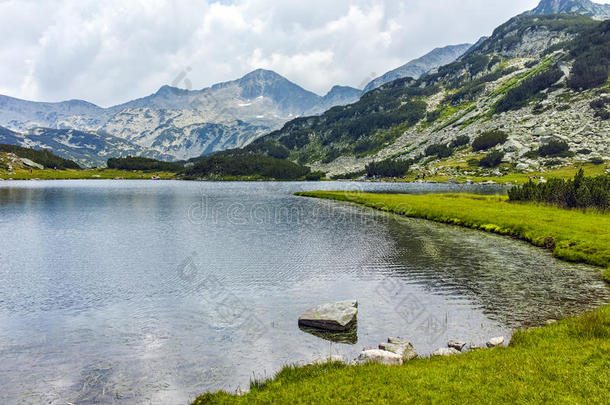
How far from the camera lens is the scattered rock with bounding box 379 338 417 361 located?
16750 mm

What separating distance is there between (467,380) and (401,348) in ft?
14.6

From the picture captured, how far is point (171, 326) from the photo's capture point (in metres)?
21.9

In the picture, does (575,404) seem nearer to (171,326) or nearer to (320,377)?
(320,377)

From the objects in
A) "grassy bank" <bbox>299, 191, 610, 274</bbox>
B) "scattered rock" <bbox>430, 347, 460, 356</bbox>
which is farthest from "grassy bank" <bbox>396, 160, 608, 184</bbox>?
"scattered rock" <bbox>430, 347, 460, 356</bbox>

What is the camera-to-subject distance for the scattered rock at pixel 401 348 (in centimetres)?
1675

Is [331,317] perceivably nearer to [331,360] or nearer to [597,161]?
[331,360]

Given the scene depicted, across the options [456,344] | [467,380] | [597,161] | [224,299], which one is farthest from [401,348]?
[597,161]

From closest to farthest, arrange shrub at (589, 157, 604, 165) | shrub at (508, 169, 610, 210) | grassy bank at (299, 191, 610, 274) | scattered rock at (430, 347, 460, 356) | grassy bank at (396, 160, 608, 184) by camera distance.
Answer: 1. scattered rock at (430, 347, 460, 356)
2. grassy bank at (299, 191, 610, 274)
3. shrub at (508, 169, 610, 210)
4. grassy bank at (396, 160, 608, 184)
5. shrub at (589, 157, 604, 165)

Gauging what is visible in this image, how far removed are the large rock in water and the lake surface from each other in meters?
0.84

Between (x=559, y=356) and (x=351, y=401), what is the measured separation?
9236 mm

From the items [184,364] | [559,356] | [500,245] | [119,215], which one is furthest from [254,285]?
[119,215]

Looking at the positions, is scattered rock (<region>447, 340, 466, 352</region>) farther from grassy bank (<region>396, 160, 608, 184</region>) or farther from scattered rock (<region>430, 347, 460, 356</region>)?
grassy bank (<region>396, 160, 608, 184</region>)

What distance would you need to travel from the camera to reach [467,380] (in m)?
13.1

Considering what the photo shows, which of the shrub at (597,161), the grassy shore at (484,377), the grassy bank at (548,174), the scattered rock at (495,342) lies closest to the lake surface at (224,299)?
the scattered rock at (495,342)
